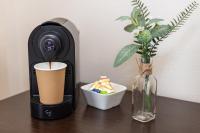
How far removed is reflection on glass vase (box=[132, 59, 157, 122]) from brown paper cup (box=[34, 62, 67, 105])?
255mm

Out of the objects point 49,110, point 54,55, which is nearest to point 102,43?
point 54,55

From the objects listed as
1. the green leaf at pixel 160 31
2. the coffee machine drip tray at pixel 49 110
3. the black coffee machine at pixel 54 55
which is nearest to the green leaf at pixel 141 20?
the green leaf at pixel 160 31

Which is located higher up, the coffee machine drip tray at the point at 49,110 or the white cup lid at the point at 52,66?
the white cup lid at the point at 52,66

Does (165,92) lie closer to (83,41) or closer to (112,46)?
(112,46)

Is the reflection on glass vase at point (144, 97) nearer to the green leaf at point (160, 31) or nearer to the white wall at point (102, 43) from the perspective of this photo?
the green leaf at point (160, 31)

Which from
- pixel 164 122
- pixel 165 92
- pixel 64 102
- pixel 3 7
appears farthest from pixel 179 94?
pixel 3 7

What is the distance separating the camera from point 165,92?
1.27 meters

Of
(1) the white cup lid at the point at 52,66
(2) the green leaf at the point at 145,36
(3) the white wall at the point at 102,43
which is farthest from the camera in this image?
(3) the white wall at the point at 102,43

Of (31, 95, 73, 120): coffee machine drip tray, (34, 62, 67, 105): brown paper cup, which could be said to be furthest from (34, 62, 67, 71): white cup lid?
(31, 95, 73, 120): coffee machine drip tray

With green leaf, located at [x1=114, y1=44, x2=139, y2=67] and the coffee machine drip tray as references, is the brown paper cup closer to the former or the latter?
the coffee machine drip tray

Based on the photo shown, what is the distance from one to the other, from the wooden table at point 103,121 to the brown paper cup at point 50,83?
3.0 inches

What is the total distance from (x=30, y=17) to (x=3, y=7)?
0.60 ft

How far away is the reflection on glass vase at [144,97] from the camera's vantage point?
3.31 ft

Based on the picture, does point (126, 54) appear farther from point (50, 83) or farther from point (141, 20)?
point (50, 83)
